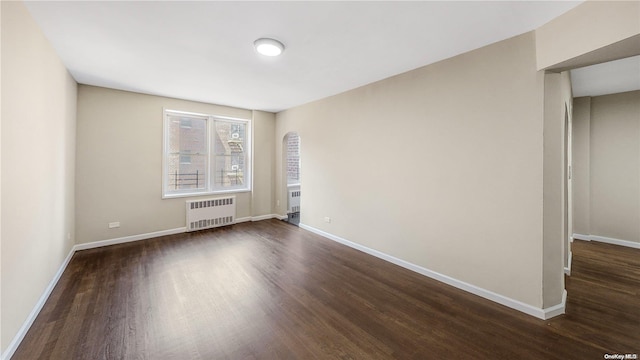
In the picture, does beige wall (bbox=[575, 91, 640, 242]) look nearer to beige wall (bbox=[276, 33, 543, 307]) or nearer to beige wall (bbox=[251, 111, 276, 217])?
beige wall (bbox=[276, 33, 543, 307])

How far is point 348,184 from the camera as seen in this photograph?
163 inches

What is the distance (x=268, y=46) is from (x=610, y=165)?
19.6 ft

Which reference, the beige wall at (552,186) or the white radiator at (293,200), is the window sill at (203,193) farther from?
the beige wall at (552,186)

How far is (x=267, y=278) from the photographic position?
9.72 feet

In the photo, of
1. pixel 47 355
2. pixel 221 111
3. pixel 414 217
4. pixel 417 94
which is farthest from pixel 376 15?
pixel 221 111

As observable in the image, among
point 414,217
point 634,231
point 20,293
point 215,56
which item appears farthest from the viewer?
point 634,231

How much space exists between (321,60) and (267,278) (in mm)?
2688

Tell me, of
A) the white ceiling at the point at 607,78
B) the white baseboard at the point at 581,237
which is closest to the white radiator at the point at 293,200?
the white ceiling at the point at 607,78

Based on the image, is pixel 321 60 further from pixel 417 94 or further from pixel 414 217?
pixel 414 217

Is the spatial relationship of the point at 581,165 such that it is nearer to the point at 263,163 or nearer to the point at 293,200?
the point at 293,200

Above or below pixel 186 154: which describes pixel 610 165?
below

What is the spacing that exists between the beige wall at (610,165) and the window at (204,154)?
662cm

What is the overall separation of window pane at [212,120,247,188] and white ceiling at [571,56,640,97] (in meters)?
5.74

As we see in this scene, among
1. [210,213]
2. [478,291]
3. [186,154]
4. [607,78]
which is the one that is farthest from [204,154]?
[607,78]
